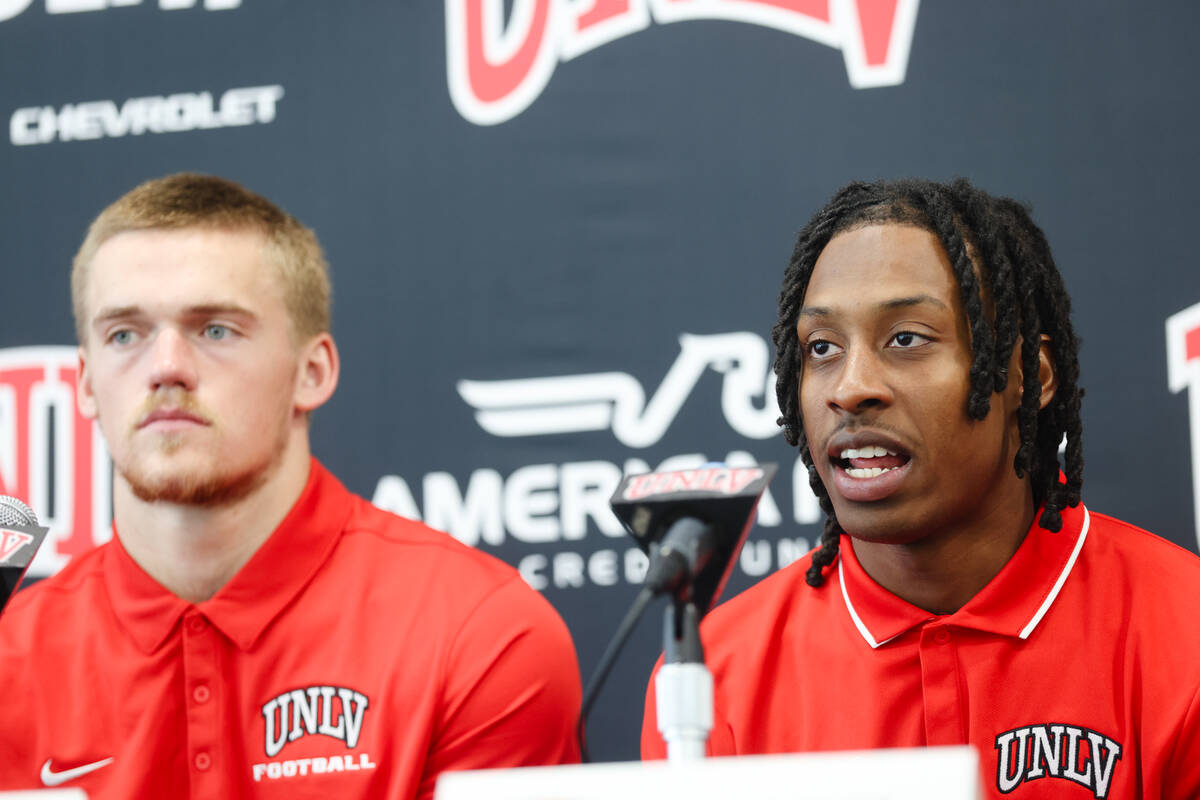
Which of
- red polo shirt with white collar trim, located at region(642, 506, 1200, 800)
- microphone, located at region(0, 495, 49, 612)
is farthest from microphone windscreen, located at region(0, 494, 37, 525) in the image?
red polo shirt with white collar trim, located at region(642, 506, 1200, 800)

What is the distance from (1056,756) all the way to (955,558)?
247 millimetres

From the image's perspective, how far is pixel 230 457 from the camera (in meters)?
2.04

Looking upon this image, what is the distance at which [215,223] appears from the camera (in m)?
2.13

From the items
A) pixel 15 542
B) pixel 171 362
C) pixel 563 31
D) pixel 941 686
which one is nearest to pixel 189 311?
pixel 171 362

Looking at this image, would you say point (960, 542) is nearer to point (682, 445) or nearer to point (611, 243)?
point (682, 445)

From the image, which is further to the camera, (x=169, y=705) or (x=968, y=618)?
(x=169, y=705)

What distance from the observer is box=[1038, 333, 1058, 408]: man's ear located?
1749 millimetres

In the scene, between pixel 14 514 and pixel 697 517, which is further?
pixel 14 514

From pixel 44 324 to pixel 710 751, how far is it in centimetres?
149

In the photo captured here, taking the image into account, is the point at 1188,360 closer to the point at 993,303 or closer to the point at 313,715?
the point at 993,303

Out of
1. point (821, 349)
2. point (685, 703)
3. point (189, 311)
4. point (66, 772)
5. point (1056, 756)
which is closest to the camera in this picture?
point (685, 703)

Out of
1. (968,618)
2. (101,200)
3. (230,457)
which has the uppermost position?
(101,200)


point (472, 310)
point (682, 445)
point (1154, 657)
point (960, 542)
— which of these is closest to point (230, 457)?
point (472, 310)

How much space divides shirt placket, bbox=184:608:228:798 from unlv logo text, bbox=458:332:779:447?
1.98 ft
